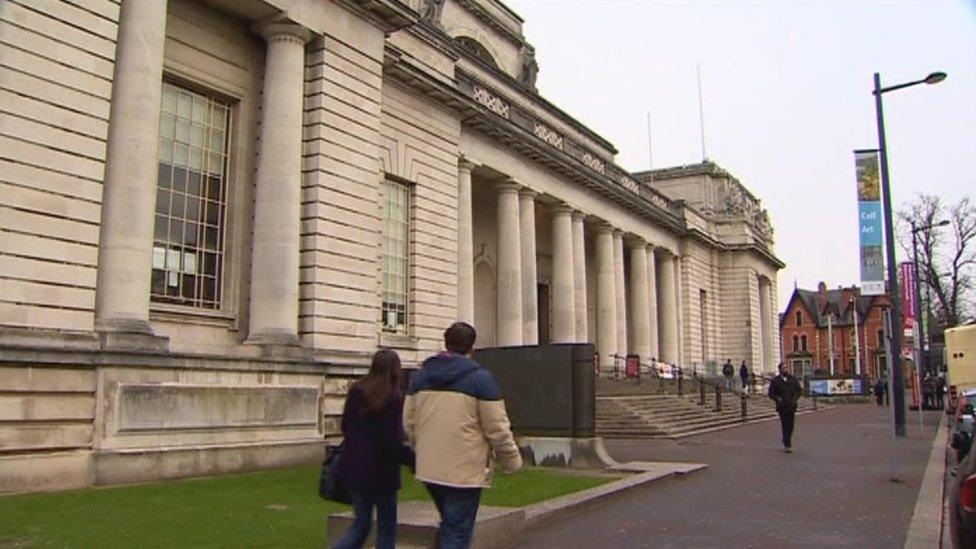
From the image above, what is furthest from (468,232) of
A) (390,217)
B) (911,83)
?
(911,83)

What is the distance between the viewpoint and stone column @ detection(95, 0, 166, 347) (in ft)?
39.9

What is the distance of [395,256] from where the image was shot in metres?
19.8

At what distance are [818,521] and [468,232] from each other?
657 inches

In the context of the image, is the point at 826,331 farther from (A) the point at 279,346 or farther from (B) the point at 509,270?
(A) the point at 279,346

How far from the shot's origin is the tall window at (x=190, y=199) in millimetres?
14383

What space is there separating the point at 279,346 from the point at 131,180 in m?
3.80

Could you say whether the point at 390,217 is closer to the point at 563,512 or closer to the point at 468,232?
the point at 468,232

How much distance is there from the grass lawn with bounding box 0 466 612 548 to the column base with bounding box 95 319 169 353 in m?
1.96

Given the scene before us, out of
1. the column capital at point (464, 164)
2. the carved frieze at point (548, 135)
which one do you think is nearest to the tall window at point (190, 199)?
the column capital at point (464, 164)

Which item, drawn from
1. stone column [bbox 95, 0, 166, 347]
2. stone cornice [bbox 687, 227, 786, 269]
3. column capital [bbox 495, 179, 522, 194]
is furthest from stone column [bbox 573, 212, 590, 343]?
stone column [bbox 95, 0, 166, 347]

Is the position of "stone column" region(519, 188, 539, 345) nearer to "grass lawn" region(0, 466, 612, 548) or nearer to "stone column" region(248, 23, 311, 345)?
"stone column" region(248, 23, 311, 345)

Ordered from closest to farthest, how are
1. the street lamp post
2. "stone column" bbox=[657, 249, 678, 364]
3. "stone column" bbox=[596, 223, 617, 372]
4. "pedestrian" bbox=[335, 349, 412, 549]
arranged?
"pedestrian" bbox=[335, 349, 412, 549] < the street lamp post < "stone column" bbox=[596, 223, 617, 372] < "stone column" bbox=[657, 249, 678, 364]

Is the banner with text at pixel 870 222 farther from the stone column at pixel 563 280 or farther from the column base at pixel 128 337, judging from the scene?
the stone column at pixel 563 280

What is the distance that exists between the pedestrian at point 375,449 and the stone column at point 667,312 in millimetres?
36916
